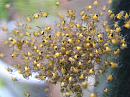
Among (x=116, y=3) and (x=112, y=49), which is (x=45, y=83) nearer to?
(x=112, y=49)

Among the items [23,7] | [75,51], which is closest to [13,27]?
[23,7]

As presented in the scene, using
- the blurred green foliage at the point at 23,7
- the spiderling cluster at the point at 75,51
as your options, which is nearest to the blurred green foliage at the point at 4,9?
the blurred green foliage at the point at 23,7

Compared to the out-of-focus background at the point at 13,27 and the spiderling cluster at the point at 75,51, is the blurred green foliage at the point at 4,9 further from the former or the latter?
the spiderling cluster at the point at 75,51

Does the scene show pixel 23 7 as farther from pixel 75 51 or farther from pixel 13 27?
pixel 75 51

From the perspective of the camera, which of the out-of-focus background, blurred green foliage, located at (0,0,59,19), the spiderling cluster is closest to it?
the spiderling cluster

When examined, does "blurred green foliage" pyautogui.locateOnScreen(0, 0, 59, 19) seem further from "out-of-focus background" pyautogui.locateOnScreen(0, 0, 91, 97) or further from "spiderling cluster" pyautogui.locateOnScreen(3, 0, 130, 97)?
"spiderling cluster" pyautogui.locateOnScreen(3, 0, 130, 97)

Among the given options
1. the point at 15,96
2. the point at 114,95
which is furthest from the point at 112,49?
the point at 15,96

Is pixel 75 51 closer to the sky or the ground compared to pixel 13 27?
closer to the ground

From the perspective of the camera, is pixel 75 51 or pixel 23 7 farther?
pixel 23 7

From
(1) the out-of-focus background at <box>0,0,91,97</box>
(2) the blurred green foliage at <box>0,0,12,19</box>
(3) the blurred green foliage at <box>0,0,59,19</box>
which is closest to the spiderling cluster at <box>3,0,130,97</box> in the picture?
(1) the out-of-focus background at <box>0,0,91,97</box>

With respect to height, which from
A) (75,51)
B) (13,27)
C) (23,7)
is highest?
(23,7)

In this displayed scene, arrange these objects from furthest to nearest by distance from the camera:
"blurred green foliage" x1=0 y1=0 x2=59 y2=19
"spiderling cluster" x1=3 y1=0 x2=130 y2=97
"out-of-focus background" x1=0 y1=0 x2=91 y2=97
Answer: "blurred green foliage" x1=0 y1=0 x2=59 y2=19, "out-of-focus background" x1=0 y1=0 x2=91 y2=97, "spiderling cluster" x1=3 y1=0 x2=130 y2=97
